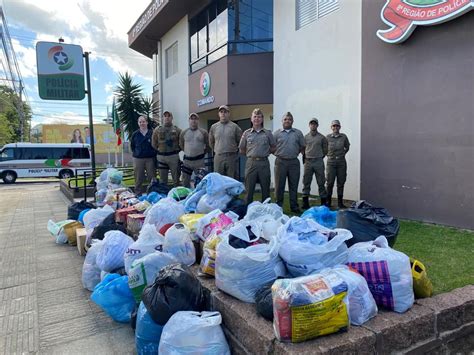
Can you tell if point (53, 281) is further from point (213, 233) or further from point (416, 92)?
point (416, 92)

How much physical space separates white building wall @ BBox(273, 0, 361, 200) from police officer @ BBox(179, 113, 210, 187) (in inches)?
110

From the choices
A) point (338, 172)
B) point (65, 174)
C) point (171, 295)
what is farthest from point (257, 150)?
point (65, 174)

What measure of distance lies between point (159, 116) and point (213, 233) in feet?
46.7

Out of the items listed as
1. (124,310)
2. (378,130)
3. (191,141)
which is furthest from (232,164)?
(124,310)

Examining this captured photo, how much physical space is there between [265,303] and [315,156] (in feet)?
16.0

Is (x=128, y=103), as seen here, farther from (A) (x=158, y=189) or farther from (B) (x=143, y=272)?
(B) (x=143, y=272)

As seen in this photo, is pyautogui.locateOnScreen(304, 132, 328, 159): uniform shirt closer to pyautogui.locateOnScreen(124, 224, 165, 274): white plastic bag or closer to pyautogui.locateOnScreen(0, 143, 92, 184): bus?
pyautogui.locateOnScreen(124, 224, 165, 274): white plastic bag

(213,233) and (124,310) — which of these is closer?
(124,310)

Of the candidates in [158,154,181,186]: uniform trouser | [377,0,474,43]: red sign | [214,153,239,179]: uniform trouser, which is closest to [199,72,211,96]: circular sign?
[158,154,181,186]: uniform trouser

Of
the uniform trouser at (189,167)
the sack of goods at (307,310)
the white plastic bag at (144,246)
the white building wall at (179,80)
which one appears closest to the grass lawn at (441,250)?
the sack of goods at (307,310)

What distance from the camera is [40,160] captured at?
21.5 m

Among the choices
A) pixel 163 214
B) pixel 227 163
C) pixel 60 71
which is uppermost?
pixel 60 71

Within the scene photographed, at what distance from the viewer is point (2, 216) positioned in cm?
835

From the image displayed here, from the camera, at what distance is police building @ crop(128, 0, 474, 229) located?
489 centimetres
